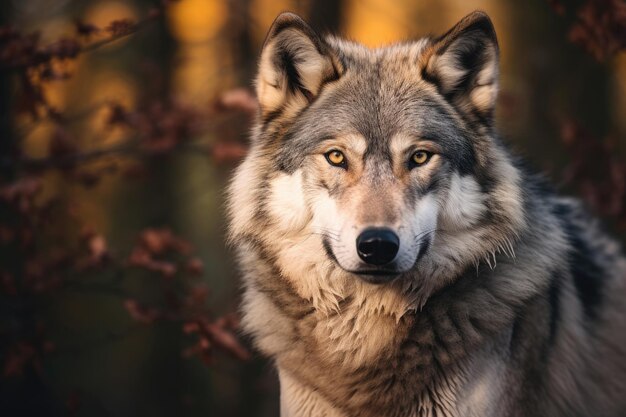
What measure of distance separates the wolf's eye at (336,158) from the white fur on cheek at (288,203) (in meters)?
0.18

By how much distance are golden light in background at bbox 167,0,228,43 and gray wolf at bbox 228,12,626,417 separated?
17.0 feet

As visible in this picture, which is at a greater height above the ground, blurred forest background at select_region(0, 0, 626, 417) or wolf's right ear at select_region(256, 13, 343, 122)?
wolf's right ear at select_region(256, 13, 343, 122)

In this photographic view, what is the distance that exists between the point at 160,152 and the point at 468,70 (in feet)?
9.30

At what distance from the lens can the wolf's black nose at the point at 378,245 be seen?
3029 mm

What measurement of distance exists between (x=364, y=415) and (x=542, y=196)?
1693mm

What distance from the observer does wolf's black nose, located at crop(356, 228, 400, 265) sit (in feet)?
9.94

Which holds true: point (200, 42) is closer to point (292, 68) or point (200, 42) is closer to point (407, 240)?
point (292, 68)

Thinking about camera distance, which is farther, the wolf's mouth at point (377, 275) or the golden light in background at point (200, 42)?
the golden light in background at point (200, 42)

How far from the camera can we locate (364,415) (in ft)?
11.4

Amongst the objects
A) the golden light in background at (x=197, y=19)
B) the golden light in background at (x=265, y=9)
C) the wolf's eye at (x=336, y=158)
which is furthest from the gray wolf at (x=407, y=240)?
the golden light in background at (x=197, y=19)

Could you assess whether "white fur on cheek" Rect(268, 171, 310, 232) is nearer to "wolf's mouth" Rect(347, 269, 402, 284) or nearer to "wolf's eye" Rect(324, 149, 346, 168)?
"wolf's eye" Rect(324, 149, 346, 168)

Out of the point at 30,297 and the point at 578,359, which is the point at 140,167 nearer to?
the point at 30,297

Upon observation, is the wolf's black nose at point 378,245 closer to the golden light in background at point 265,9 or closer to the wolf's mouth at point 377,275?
the wolf's mouth at point 377,275

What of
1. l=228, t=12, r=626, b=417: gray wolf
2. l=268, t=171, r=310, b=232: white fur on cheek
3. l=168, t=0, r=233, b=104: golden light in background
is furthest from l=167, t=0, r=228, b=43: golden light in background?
l=268, t=171, r=310, b=232: white fur on cheek
